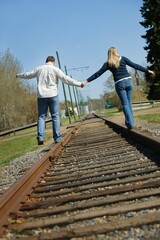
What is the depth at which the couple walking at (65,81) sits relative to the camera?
738cm

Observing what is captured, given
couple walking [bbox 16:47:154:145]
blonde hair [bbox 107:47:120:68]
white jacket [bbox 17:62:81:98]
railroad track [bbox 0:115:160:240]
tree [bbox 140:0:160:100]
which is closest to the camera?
railroad track [bbox 0:115:160:240]

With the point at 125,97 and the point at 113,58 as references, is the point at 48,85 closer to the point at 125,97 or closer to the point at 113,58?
the point at 113,58

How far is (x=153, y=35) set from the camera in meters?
43.1

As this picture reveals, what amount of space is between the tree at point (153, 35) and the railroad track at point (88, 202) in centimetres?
3841

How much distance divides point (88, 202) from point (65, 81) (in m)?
4.84

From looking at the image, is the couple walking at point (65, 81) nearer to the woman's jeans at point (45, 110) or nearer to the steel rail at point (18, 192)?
the woman's jeans at point (45, 110)

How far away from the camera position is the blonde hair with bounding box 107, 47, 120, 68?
7266mm

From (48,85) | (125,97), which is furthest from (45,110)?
(125,97)

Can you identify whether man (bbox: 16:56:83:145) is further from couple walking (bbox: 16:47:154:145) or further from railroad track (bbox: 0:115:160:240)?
railroad track (bbox: 0:115:160:240)

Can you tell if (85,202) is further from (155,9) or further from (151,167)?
(155,9)

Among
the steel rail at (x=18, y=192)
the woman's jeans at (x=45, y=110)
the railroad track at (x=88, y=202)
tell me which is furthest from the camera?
the woman's jeans at (x=45, y=110)

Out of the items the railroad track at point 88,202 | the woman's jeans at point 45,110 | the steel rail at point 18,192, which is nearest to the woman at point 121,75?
the woman's jeans at point 45,110

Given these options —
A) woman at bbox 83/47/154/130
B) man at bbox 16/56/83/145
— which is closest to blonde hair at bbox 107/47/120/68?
woman at bbox 83/47/154/130

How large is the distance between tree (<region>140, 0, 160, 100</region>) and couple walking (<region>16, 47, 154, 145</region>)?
34.8 metres
